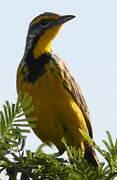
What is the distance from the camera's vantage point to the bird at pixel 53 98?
5902 millimetres

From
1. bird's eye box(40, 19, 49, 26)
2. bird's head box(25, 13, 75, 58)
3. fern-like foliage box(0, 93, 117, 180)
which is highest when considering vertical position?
bird's eye box(40, 19, 49, 26)

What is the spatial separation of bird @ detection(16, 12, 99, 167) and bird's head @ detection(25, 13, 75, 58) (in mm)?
17

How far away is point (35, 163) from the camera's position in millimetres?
2805

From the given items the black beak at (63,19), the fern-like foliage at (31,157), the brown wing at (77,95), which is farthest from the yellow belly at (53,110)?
the fern-like foliage at (31,157)

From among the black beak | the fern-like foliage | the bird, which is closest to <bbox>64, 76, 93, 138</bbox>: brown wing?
the bird

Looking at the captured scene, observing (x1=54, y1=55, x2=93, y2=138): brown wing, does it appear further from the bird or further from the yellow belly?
the yellow belly

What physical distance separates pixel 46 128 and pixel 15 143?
143 inches

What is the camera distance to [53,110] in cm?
593

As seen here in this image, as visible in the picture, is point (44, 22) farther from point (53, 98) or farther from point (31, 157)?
point (31, 157)

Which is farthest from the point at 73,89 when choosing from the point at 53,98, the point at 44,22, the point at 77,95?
the point at 44,22

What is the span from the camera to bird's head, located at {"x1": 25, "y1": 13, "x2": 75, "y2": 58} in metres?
6.96

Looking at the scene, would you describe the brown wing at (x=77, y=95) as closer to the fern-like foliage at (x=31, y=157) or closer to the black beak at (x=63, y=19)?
the black beak at (x=63, y=19)

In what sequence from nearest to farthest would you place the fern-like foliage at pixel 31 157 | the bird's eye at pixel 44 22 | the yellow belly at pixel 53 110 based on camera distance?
the fern-like foliage at pixel 31 157, the yellow belly at pixel 53 110, the bird's eye at pixel 44 22

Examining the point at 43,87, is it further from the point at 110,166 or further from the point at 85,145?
the point at 110,166
